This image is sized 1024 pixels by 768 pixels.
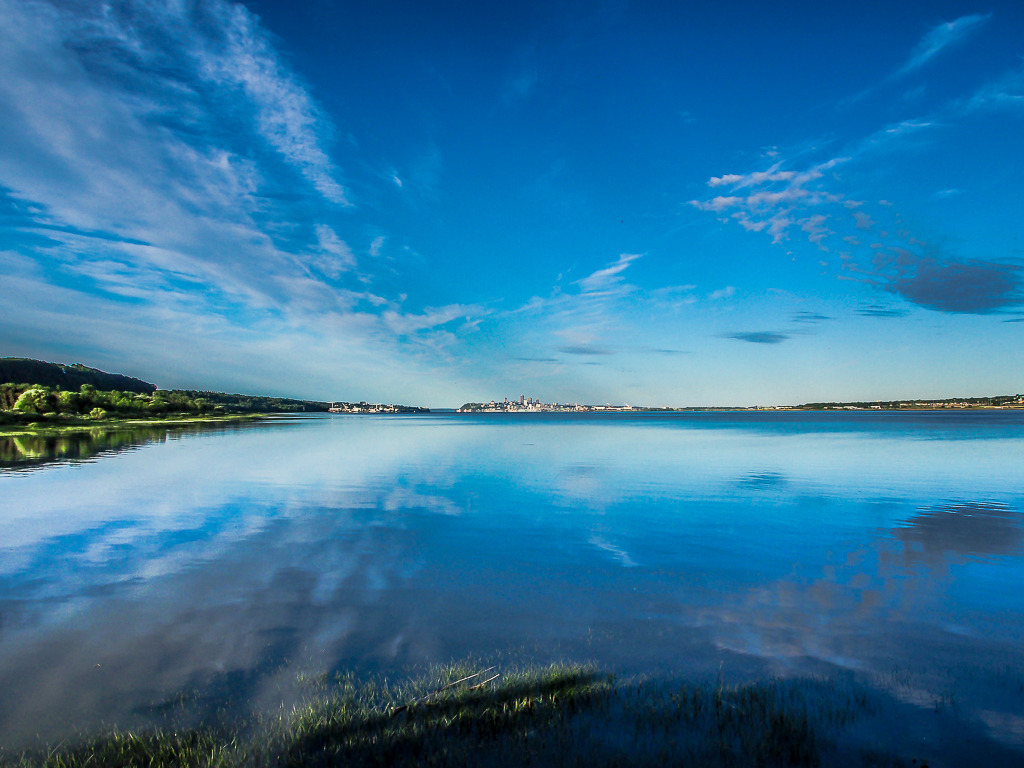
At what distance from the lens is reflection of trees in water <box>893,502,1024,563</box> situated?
48.3 ft

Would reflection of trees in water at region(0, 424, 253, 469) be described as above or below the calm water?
below

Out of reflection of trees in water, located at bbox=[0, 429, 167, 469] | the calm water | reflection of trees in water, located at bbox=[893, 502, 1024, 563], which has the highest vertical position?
reflection of trees in water, located at bbox=[893, 502, 1024, 563]

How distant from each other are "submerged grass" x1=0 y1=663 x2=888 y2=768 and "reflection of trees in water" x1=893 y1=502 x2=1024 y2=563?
10801 millimetres

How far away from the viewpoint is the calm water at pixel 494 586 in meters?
7.80

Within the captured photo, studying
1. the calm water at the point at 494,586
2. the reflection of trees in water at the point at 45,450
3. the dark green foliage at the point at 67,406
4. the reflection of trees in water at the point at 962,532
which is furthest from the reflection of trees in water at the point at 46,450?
the reflection of trees in water at the point at 962,532

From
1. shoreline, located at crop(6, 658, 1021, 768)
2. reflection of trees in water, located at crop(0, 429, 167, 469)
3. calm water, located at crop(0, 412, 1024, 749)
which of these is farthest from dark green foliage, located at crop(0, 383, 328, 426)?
shoreline, located at crop(6, 658, 1021, 768)

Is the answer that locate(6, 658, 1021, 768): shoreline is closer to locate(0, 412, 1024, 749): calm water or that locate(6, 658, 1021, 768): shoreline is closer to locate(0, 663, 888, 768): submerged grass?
locate(0, 663, 888, 768): submerged grass

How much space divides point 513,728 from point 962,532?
62.4 feet

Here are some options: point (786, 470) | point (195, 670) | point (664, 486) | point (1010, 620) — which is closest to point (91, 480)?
point (195, 670)

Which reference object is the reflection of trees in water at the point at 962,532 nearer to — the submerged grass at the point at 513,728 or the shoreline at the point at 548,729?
the shoreline at the point at 548,729

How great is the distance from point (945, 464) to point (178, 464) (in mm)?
56253

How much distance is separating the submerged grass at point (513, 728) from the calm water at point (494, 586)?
614 mm

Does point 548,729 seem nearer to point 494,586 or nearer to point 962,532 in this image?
point 494,586

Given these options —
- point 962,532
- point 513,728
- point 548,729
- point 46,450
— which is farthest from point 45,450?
point 962,532
